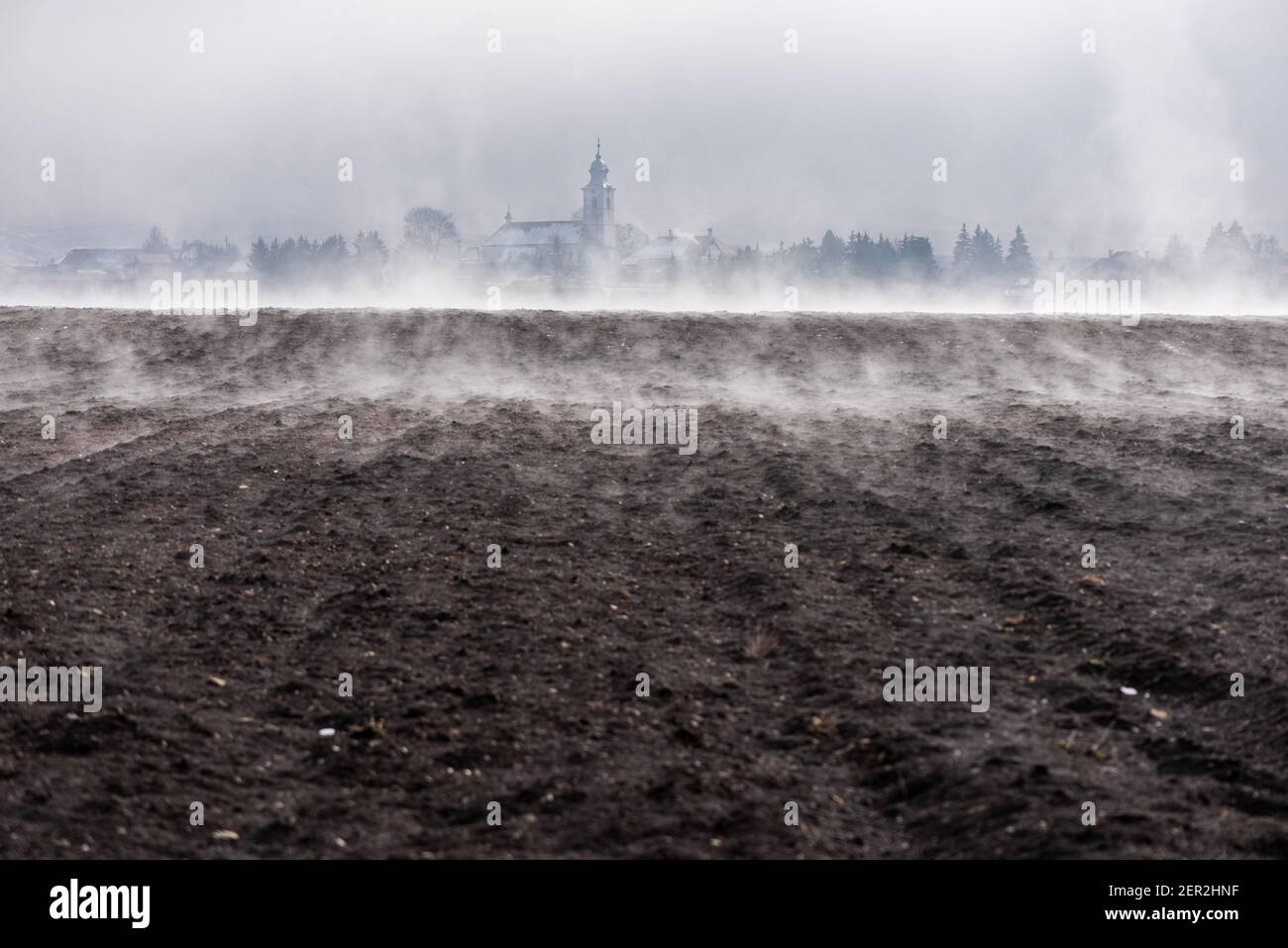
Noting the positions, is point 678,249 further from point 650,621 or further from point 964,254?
point 650,621

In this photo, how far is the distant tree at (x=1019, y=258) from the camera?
337 ft

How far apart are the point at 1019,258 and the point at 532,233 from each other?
98.8 meters

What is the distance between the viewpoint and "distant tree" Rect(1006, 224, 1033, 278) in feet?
337

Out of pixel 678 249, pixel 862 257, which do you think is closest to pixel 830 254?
pixel 862 257

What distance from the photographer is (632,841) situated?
6.28 m

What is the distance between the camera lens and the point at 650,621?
31.6 feet

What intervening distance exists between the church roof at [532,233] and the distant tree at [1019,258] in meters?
85.9

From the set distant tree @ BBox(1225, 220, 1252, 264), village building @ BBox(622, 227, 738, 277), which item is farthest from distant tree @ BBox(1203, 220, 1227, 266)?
village building @ BBox(622, 227, 738, 277)

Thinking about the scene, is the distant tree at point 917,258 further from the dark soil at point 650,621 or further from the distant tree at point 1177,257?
the dark soil at point 650,621

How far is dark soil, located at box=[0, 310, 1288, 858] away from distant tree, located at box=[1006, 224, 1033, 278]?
88731 mm
